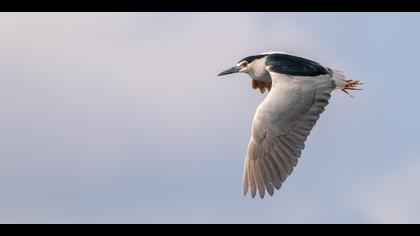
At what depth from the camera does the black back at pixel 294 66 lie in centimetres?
1914

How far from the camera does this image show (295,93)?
1864 cm

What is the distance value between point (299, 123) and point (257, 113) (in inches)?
25.3

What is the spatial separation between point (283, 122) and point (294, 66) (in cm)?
136

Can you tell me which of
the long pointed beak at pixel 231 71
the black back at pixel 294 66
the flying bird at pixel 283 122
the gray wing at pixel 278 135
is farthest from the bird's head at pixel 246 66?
the gray wing at pixel 278 135

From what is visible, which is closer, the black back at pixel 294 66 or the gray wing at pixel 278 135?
the gray wing at pixel 278 135

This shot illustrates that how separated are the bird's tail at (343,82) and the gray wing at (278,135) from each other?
3.27ft

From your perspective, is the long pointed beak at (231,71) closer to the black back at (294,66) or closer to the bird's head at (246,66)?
the bird's head at (246,66)

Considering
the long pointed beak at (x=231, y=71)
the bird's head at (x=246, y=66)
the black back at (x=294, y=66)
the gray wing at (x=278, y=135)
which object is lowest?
the gray wing at (x=278, y=135)

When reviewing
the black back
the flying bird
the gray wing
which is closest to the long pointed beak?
the black back

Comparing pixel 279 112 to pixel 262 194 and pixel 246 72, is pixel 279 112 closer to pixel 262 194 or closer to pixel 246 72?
pixel 262 194

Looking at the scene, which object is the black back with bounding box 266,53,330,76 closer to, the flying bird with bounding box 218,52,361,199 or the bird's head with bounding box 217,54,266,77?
the flying bird with bounding box 218,52,361,199

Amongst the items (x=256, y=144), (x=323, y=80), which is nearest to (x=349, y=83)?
(x=323, y=80)

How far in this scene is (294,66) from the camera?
1925 centimetres

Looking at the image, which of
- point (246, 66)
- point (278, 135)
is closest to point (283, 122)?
point (278, 135)
